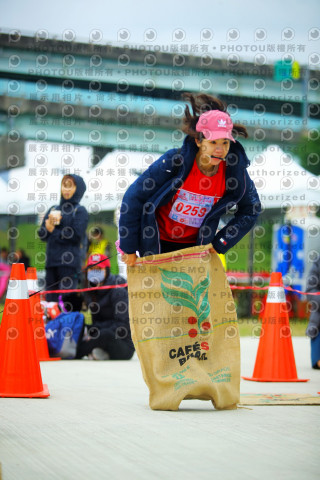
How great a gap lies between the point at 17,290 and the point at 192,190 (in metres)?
1.38

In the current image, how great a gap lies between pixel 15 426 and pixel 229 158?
197 cm

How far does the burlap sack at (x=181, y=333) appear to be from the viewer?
4715mm

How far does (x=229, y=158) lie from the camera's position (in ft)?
15.8

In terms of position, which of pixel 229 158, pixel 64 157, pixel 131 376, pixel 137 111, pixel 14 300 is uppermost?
pixel 137 111

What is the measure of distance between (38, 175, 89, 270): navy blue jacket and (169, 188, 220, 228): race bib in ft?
15.0

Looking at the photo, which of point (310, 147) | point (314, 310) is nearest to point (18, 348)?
point (314, 310)

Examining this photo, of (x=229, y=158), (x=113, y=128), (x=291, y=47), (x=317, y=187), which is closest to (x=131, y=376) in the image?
(x=229, y=158)

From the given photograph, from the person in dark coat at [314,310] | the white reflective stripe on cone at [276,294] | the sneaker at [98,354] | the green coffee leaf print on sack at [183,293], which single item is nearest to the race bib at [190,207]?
the green coffee leaf print on sack at [183,293]

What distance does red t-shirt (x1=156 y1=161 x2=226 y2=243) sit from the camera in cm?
476

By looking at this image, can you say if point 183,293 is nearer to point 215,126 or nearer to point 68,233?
point 215,126

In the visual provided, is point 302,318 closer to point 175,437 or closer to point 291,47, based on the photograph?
point 291,47

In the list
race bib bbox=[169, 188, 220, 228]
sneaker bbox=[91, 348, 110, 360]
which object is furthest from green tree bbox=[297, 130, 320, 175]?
race bib bbox=[169, 188, 220, 228]

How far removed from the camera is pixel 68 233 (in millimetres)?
9391

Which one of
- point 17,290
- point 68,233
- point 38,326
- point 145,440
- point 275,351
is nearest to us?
point 145,440
